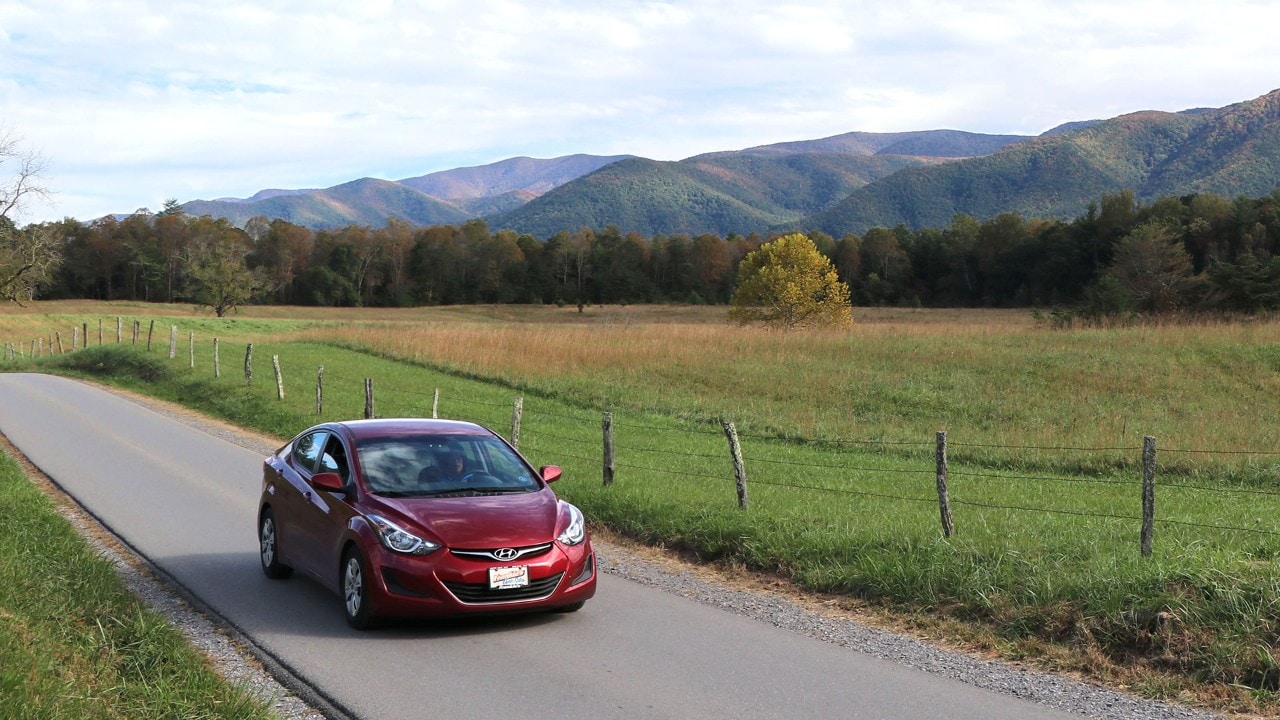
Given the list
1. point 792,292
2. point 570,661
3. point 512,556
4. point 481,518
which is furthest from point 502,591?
point 792,292

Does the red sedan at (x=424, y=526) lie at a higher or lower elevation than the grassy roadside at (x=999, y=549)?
higher

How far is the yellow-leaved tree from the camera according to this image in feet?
197

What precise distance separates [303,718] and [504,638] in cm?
202

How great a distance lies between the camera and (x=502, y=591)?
774cm

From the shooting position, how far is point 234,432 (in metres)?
22.3

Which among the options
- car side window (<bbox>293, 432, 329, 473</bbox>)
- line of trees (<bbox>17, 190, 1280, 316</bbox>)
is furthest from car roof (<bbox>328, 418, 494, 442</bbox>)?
line of trees (<bbox>17, 190, 1280, 316</bbox>)

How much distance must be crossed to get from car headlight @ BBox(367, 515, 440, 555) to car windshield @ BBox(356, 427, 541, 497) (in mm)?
523

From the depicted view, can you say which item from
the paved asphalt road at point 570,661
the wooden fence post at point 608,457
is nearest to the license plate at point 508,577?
the paved asphalt road at point 570,661

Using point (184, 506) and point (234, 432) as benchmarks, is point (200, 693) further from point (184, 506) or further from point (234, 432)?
point (234, 432)

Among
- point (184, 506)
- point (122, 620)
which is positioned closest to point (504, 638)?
point (122, 620)

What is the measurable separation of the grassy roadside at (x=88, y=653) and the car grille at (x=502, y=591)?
5.67 ft

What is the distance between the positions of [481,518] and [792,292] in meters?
52.5

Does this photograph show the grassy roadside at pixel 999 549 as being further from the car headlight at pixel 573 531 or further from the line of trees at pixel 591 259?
the line of trees at pixel 591 259

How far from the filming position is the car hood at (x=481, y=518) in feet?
25.4
